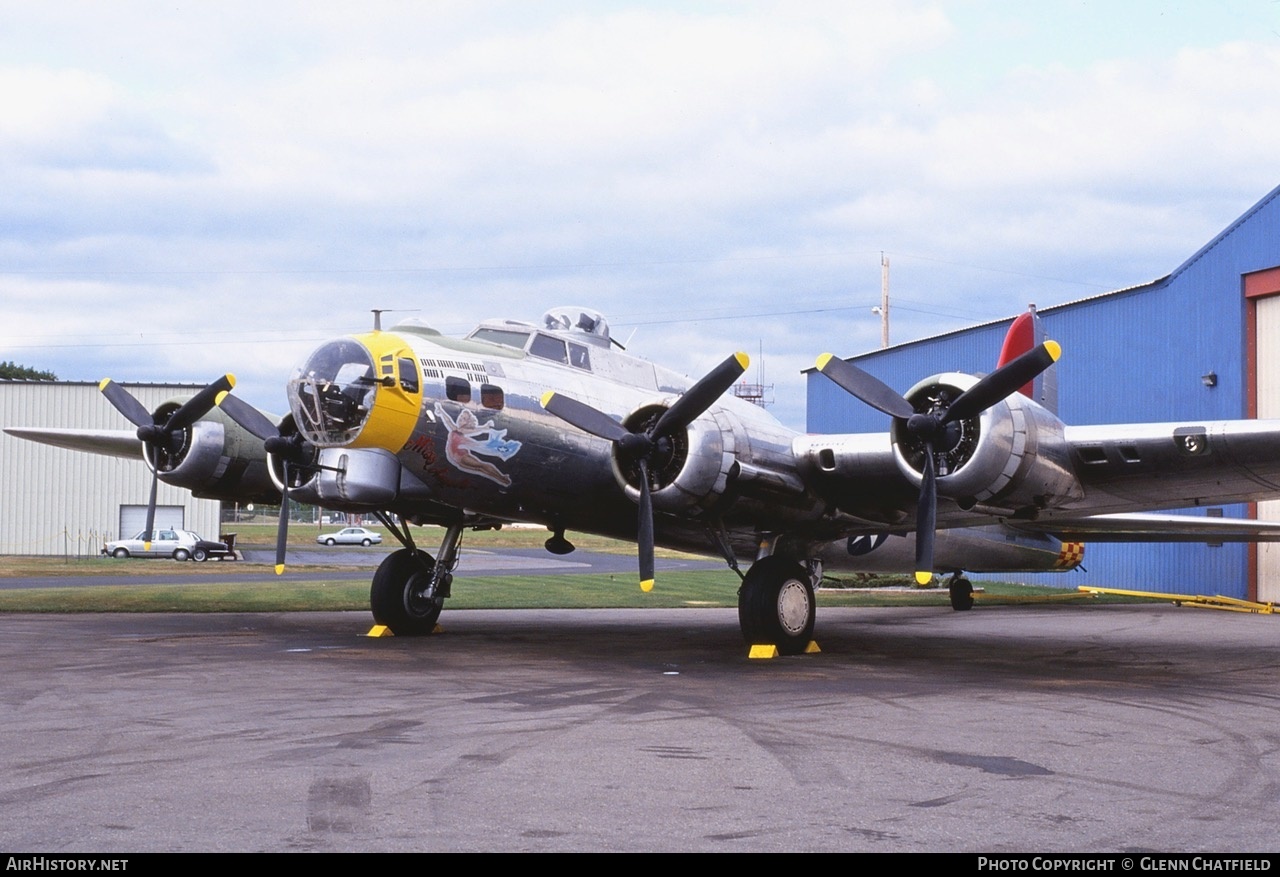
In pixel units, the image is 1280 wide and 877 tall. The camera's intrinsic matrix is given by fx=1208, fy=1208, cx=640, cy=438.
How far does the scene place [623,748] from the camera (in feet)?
26.4

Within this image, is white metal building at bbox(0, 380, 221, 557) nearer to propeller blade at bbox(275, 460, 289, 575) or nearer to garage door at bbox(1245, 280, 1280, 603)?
propeller blade at bbox(275, 460, 289, 575)

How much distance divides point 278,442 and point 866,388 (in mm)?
7386

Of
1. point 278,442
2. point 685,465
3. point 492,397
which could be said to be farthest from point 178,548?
point 685,465

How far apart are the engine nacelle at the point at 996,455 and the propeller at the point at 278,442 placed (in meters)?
7.49

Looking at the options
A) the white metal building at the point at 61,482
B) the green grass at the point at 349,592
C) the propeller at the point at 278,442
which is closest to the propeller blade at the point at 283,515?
the propeller at the point at 278,442

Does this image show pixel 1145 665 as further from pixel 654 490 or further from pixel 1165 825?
pixel 1165 825

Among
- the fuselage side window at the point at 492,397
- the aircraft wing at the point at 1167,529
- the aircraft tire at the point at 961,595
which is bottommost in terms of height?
the aircraft tire at the point at 961,595

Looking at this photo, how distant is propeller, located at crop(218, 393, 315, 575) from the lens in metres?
15.4

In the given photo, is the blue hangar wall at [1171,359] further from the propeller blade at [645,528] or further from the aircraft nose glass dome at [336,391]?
the aircraft nose glass dome at [336,391]

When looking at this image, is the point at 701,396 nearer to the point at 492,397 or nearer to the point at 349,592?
the point at 492,397

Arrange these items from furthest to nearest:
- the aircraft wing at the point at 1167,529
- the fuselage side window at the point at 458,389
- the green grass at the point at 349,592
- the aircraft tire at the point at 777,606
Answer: the green grass at the point at 349,592 < the aircraft wing at the point at 1167,529 < the aircraft tire at the point at 777,606 < the fuselage side window at the point at 458,389

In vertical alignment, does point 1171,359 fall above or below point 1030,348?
above

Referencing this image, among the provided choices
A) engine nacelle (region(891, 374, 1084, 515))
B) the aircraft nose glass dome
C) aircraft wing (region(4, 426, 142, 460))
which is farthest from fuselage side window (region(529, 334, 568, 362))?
aircraft wing (region(4, 426, 142, 460))

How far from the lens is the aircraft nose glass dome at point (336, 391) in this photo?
1323cm
